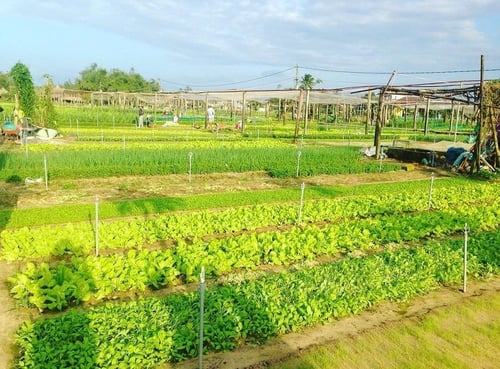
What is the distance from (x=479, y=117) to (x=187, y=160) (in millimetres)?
12999

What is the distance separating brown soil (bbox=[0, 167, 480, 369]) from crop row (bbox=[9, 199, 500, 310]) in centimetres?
49

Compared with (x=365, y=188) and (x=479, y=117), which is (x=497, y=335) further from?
(x=479, y=117)

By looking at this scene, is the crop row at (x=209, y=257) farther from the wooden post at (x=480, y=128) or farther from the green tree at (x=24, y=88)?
the green tree at (x=24, y=88)

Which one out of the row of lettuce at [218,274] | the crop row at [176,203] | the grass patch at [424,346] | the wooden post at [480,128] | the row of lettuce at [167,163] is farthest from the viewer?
the wooden post at [480,128]

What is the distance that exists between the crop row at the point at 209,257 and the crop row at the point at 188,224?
0.49 m

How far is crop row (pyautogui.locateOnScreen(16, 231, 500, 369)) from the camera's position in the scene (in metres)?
4.54

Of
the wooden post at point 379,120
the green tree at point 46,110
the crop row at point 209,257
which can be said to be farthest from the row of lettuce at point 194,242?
the green tree at point 46,110

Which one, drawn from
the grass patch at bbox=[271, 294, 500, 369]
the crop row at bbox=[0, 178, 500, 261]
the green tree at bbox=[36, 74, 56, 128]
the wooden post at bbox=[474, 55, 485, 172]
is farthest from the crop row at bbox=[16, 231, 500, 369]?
the green tree at bbox=[36, 74, 56, 128]

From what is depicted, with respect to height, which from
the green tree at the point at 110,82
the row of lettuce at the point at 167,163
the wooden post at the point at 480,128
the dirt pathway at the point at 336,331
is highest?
the green tree at the point at 110,82

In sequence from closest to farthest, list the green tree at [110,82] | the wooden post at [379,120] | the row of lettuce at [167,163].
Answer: the row of lettuce at [167,163] → the wooden post at [379,120] → the green tree at [110,82]

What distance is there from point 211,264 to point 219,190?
7196 mm

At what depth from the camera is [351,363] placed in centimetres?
502

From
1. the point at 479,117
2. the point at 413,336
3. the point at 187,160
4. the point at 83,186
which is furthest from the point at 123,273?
the point at 479,117

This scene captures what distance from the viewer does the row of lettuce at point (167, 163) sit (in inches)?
569
